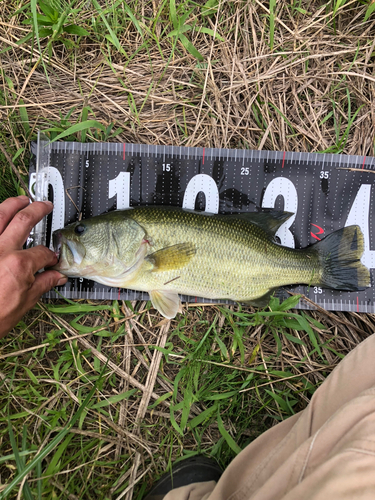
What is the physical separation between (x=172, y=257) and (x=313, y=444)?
168 centimetres

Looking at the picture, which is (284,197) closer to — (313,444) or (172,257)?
(172,257)

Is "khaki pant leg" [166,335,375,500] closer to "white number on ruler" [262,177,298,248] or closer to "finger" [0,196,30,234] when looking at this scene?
"white number on ruler" [262,177,298,248]

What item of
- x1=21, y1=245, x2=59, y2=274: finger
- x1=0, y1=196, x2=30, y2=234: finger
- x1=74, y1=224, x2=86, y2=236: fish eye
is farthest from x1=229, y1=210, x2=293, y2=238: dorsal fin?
x1=0, y1=196, x2=30, y2=234: finger

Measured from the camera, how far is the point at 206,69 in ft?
10.5

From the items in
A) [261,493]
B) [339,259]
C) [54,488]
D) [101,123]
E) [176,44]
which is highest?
[176,44]

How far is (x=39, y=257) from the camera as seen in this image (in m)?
2.63

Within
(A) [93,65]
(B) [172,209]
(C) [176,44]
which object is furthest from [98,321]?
(C) [176,44]

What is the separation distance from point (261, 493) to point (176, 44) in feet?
12.6

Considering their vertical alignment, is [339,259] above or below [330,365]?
above

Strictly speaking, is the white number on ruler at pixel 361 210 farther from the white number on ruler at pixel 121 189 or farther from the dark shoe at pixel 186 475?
the dark shoe at pixel 186 475

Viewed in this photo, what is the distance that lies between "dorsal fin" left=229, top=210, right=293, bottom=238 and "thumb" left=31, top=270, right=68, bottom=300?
5.52 feet

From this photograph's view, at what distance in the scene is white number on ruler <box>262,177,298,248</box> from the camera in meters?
3.20

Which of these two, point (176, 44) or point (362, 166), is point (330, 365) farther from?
point (176, 44)

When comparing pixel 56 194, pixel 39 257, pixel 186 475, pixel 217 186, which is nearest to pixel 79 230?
pixel 39 257
